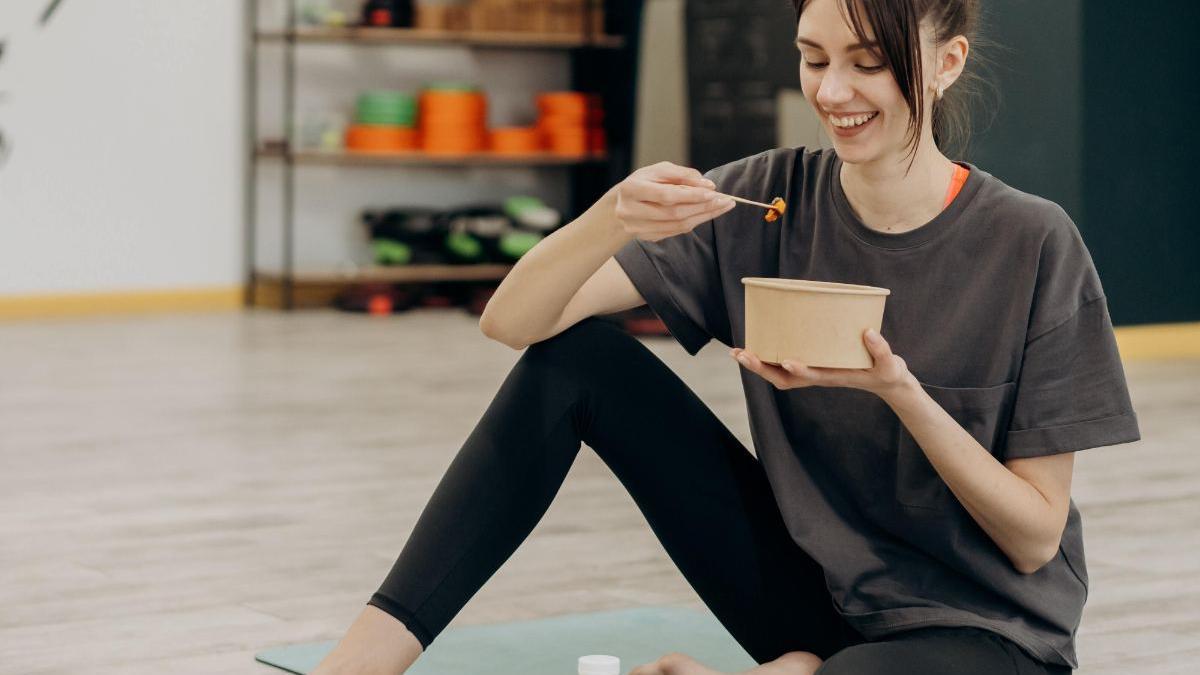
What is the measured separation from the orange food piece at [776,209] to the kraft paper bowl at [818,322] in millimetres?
218

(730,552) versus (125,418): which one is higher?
(730,552)

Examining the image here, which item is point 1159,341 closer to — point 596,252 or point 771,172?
point 771,172

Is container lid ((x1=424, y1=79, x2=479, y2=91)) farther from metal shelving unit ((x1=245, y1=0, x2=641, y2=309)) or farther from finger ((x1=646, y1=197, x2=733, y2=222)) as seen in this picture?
finger ((x1=646, y1=197, x2=733, y2=222))

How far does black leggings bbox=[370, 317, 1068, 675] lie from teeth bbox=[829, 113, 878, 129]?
322 millimetres

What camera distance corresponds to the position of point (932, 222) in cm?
162

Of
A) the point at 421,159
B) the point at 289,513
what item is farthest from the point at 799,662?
the point at 421,159

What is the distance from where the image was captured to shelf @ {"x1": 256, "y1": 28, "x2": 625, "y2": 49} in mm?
7328

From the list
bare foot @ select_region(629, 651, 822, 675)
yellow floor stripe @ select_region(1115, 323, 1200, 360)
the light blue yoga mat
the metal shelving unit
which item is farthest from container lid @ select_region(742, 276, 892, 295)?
the metal shelving unit

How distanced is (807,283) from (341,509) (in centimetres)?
188

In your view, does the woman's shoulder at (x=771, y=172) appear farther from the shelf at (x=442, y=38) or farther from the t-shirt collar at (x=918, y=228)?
the shelf at (x=442, y=38)

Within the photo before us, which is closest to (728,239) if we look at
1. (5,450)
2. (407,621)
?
(407,621)

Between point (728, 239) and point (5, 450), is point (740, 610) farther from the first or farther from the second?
point (5, 450)

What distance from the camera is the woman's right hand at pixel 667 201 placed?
155cm

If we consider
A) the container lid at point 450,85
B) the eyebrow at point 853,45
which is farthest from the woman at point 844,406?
the container lid at point 450,85
